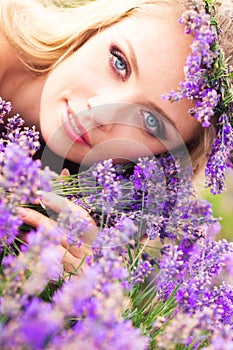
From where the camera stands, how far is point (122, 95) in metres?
1.37

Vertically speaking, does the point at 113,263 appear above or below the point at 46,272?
below

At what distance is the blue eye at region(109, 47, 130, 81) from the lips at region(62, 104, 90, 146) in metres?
0.16

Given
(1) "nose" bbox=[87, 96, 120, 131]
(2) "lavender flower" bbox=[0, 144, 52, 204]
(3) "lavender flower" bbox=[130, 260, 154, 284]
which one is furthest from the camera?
(1) "nose" bbox=[87, 96, 120, 131]

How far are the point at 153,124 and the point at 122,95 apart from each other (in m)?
0.13

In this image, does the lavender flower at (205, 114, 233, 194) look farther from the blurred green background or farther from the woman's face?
the blurred green background

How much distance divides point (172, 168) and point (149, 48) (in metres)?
0.34

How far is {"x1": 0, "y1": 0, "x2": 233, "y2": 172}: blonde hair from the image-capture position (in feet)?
4.76

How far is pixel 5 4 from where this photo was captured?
1780 mm

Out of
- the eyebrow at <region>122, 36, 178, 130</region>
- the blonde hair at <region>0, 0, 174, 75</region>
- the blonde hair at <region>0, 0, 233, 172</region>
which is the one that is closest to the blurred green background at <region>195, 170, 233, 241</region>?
the blonde hair at <region>0, 0, 233, 172</region>

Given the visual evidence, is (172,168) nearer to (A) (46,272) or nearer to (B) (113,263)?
(B) (113,263)

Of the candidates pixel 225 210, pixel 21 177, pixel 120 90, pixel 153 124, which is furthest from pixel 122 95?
pixel 225 210

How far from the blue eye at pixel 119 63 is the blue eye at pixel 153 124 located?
110 millimetres

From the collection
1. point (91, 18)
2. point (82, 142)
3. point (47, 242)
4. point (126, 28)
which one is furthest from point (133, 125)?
point (47, 242)

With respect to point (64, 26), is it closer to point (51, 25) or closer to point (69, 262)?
point (51, 25)
